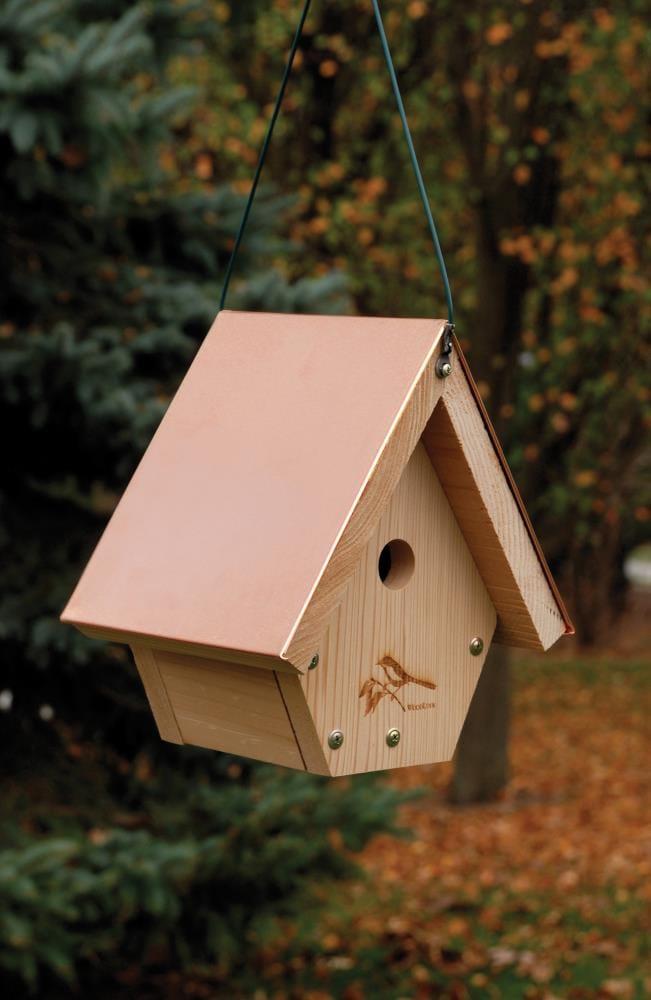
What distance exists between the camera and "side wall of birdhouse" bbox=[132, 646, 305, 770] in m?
1.48

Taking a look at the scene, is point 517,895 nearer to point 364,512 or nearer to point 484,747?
point 484,747

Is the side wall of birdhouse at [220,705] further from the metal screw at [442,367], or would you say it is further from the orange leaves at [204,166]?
the orange leaves at [204,166]

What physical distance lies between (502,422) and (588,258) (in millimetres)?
1276

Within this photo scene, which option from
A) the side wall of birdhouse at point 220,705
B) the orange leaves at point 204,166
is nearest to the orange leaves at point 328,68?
the orange leaves at point 204,166

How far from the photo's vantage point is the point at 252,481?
55.5 inches

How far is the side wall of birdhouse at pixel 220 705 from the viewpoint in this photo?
1.48 meters

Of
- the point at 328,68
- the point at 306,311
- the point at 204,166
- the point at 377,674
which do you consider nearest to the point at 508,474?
the point at 377,674

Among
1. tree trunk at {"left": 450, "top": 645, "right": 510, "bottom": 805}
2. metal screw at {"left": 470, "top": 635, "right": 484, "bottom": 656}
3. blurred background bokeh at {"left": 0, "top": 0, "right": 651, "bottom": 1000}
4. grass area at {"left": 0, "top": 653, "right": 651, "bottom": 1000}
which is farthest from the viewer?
tree trunk at {"left": 450, "top": 645, "right": 510, "bottom": 805}

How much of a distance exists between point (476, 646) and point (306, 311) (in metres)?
2.39

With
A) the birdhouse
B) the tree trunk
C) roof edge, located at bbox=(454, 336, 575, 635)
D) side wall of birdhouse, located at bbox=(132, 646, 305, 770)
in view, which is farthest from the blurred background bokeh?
roof edge, located at bbox=(454, 336, 575, 635)

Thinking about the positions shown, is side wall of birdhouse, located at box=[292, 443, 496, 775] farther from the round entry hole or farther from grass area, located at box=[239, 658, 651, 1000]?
grass area, located at box=[239, 658, 651, 1000]

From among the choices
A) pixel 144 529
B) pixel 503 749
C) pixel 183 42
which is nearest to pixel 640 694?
pixel 503 749

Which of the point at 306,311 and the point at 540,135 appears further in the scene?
the point at 540,135

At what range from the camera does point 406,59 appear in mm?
7582
